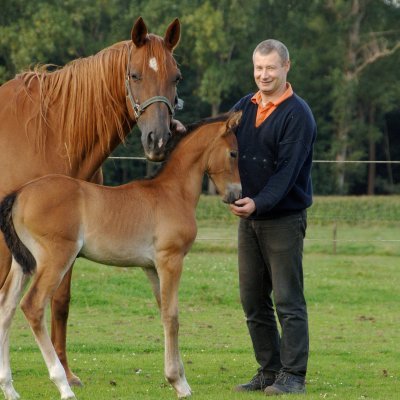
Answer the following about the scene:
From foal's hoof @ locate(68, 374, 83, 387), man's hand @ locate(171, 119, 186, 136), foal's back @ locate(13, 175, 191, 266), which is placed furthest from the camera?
foal's hoof @ locate(68, 374, 83, 387)

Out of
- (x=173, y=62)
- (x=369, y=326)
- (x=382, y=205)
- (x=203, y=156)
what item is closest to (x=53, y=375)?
(x=203, y=156)

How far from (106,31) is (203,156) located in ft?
136

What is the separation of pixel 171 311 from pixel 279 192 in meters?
1.07

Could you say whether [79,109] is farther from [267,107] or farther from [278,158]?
[278,158]

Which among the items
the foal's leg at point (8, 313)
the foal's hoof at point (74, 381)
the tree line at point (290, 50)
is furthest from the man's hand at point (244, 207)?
the tree line at point (290, 50)

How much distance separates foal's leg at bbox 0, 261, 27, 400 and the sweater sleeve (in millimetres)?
1668

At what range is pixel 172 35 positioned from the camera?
23.0 ft

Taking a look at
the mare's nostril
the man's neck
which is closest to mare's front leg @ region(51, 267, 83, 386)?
the mare's nostril

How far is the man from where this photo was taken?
21.6 ft

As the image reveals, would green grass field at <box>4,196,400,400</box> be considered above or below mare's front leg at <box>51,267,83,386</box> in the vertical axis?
below

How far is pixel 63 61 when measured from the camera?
44.8 m

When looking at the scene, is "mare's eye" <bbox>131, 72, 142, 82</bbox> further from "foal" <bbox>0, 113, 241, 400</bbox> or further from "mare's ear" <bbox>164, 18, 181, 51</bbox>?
"foal" <bbox>0, 113, 241, 400</bbox>

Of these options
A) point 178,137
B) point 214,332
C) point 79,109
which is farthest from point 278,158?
point 214,332

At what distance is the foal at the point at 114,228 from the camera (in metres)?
6.12
